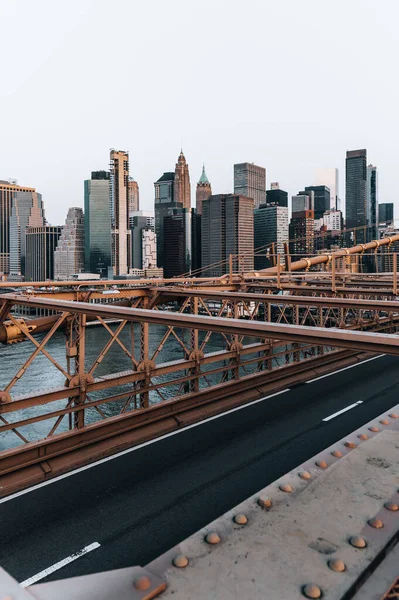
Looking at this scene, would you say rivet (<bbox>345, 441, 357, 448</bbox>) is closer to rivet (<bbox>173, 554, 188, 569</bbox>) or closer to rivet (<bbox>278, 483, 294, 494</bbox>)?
rivet (<bbox>278, 483, 294, 494</bbox>)

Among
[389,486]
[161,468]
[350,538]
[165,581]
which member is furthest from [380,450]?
[161,468]

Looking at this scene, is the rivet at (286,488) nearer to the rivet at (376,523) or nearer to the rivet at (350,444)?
the rivet at (376,523)

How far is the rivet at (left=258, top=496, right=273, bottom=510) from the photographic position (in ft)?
11.8

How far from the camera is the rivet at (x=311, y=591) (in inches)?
102

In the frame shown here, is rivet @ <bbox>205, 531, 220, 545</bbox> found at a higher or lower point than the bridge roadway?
higher

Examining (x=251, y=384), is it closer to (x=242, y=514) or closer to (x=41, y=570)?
(x=41, y=570)

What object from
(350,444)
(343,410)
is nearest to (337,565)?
(350,444)

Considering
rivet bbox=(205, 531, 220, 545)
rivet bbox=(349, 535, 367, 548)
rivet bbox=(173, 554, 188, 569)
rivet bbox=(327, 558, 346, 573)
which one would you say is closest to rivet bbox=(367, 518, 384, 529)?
rivet bbox=(349, 535, 367, 548)

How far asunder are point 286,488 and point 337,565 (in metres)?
1.02

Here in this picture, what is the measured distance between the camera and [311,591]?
103 inches

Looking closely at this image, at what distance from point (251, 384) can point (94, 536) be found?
28.8 ft

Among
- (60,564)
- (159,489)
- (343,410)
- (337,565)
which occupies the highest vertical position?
(337,565)

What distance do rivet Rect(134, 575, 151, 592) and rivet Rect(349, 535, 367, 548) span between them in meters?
1.41

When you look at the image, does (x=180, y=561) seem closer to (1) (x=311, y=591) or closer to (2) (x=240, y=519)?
(2) (x=240, y=519)
